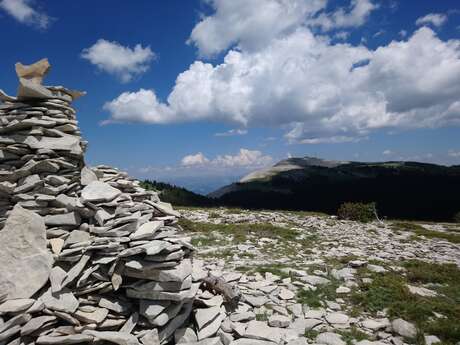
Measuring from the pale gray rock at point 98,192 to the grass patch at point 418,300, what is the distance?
8.60 m

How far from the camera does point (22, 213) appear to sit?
380 inches

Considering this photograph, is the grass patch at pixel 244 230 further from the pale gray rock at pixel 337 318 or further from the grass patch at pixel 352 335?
the grass patch at pixel 352 335

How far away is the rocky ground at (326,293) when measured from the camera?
905cm

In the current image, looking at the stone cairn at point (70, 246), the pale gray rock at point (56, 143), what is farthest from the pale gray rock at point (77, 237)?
the pale gray rock at point (56, 143)

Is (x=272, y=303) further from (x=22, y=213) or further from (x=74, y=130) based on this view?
(x=74, y=130)

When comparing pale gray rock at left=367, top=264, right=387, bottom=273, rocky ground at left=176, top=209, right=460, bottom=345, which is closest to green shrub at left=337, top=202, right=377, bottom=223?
rocky ground at left=176, top=209, right=460, bottom=345

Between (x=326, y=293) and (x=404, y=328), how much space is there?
287 centimetres

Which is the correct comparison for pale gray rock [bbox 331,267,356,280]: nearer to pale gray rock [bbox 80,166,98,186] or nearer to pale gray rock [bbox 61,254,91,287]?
pale gray rock [bbox 61,254,91,287]

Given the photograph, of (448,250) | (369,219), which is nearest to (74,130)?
(448,250)

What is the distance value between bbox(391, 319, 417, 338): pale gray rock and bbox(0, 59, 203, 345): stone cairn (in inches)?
223

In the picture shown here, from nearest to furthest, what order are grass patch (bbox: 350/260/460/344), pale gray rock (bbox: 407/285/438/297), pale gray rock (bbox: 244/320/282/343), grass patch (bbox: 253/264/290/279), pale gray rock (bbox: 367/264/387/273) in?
pale gray rock (bbox: 244/320/282/343) → grass patch (bbox: 350/260/460/344) → pale gray rock (bbox: 407/285/438/297) → grass patch (bbox: 253/264/290/279) → pale gray rock (bbox: 367/264/387/273)

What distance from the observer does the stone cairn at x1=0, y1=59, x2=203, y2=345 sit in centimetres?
797

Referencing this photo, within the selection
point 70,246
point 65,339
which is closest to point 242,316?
point 65,339

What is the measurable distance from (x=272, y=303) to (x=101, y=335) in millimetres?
5379
